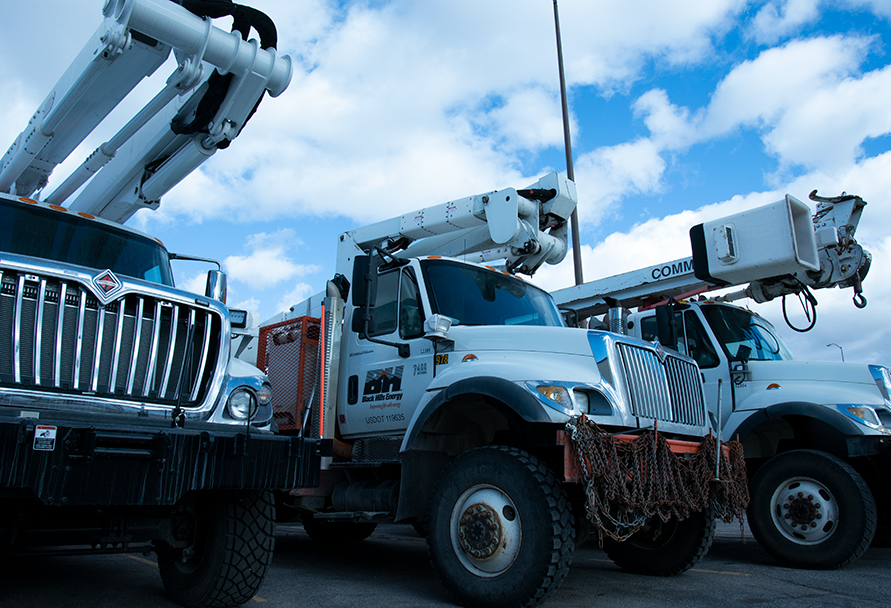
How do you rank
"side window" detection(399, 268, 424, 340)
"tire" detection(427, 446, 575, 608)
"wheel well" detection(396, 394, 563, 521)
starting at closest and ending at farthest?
"tire" detection(427, 446, 575, 608) < "wheel well" detection(396, 394, 563, 521) < "side window" detection(399, 268, 424, 340)

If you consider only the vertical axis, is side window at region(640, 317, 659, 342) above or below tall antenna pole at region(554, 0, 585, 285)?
below

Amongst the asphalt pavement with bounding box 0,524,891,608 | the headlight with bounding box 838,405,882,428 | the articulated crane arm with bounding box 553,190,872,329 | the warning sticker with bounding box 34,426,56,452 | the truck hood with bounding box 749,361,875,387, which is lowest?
the asphalt pavement with bounding box 0,524,891,608

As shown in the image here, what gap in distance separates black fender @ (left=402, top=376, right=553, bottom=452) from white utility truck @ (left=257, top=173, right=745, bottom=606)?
0.01 m

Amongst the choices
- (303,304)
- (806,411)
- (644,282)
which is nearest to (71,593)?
(303,304)

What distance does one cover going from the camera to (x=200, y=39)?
5.78 metres

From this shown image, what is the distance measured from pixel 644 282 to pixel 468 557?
17.9 feet

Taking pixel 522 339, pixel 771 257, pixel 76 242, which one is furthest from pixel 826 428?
pixel 76 242

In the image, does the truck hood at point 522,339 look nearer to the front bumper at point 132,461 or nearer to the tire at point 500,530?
the tire at point 500,530

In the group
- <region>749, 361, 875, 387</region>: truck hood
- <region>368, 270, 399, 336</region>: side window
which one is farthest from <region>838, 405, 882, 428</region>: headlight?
<region>368, 270, 399, 336</region>: side window

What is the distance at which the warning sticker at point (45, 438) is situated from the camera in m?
3.10

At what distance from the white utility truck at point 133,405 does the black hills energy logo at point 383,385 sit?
1.62 meters

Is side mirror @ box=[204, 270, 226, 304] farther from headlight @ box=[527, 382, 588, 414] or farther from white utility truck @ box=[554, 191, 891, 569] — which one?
white utility truck @ box=[554, 191, 891, 569]

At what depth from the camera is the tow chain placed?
4.33 metres

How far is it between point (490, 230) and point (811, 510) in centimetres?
422
